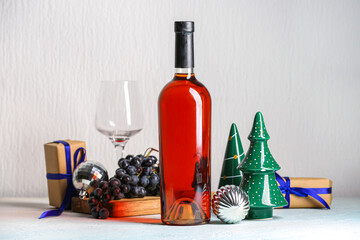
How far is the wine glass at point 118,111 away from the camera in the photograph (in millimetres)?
1074

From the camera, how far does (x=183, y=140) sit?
2.77 feet

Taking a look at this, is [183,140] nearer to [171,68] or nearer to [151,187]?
[151,187]

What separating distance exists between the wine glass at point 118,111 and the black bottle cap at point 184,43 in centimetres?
26

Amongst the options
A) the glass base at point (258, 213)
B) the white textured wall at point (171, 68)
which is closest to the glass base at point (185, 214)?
the glass base at point (258, 213)

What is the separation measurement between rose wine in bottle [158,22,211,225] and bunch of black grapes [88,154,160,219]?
0.13m

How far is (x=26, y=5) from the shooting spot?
124cm

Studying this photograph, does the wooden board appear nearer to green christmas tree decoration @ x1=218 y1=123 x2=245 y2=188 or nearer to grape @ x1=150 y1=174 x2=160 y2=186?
grape @ x1=150 y1=174 x2=160 y2=186

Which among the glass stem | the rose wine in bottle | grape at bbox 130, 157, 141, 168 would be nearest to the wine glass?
the glass stem

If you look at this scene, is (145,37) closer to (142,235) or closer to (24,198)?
(24,198)

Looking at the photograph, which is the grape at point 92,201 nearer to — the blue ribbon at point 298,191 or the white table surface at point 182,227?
the white table surface at point 182,227

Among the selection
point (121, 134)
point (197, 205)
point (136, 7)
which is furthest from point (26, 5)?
point (197, 205)

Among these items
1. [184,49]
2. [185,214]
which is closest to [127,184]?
[185,214]

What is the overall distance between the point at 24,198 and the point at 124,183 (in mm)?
371

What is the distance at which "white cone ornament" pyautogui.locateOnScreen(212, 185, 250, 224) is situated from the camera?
865 mm
